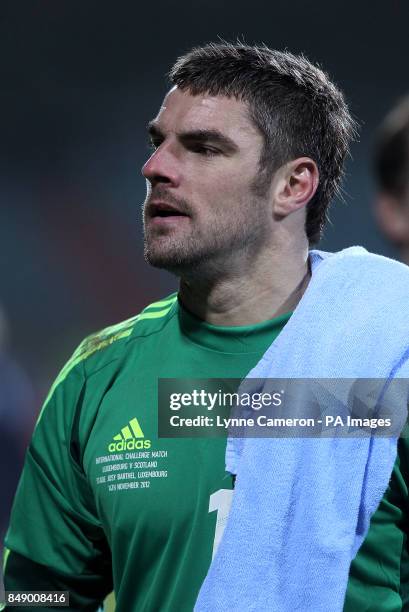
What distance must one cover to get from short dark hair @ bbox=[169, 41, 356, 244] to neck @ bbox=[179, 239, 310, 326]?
14 centimetres

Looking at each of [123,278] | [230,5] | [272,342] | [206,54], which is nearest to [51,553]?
[272,342]

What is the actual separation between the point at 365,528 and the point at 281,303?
363 millimetres

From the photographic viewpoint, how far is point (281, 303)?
145cm

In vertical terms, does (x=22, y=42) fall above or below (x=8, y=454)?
above

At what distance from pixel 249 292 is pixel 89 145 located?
2.94 metres

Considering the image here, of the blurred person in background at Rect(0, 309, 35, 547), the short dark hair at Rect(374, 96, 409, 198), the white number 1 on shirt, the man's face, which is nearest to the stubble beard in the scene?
the man's face

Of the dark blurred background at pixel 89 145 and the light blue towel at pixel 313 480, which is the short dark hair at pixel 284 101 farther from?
the dark blurred background at pixel 89 145

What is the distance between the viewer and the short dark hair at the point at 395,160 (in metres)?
1.29

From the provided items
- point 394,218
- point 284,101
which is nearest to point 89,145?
point 284,101

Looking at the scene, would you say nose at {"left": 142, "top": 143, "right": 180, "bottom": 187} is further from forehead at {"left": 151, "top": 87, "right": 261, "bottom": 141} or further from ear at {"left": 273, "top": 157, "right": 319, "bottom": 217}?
ear at {"left": 273, "top": 157, "right": 319, "bottom": 217}

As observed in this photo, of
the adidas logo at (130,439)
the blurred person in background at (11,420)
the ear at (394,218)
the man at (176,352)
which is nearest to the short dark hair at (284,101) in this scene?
the man at (176,352)

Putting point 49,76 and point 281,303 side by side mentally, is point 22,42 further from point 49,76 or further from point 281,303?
point 281,303

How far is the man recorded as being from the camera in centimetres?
134

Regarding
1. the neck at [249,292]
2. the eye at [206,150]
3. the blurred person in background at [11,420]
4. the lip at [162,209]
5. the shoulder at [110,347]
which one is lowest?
the blurred person in background at [11,420]
